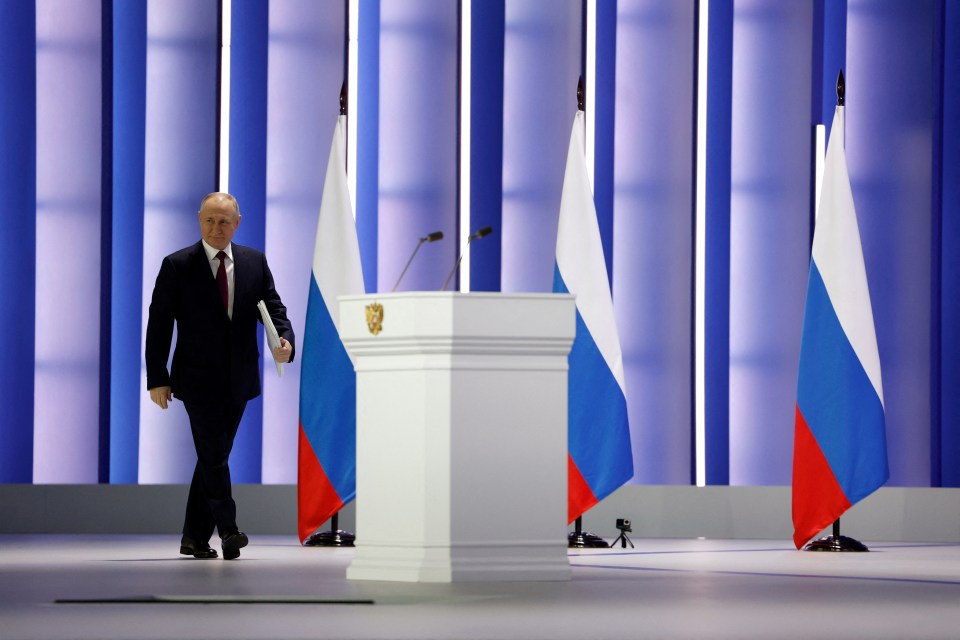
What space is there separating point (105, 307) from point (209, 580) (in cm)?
Answer: 359

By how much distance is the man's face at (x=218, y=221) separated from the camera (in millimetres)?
5109

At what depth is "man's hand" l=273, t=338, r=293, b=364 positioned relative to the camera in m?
4.98

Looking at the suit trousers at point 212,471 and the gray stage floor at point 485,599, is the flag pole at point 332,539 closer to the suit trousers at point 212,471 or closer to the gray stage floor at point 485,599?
the gray stage floor at point 485,599

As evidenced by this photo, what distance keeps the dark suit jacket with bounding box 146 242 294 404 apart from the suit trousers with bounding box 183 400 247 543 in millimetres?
47

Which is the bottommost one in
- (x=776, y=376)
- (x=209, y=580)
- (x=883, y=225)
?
(x=209, y=580)

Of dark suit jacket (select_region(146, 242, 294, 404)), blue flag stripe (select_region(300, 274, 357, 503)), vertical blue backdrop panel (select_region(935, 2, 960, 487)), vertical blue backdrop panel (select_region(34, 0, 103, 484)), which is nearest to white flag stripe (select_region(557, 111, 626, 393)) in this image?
blue flag stripe (select_region(300, 274, 357, 503))

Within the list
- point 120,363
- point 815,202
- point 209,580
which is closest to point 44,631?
point 209,580

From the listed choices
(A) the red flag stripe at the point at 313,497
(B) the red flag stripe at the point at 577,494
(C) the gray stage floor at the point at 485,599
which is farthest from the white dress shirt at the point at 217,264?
(B) the red flag stripe at the point at 577,494

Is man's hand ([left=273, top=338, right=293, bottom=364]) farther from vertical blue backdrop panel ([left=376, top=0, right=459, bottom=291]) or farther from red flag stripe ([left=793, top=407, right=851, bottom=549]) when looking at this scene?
vertical blue backdrop panel ([left=376, top=0, right=459, bottom=291])

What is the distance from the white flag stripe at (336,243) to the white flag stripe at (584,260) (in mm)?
779

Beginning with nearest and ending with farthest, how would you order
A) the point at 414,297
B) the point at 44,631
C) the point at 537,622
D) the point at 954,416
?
the point at 44,631, the point at 537,622, the point at 414,297, the point at 954,416

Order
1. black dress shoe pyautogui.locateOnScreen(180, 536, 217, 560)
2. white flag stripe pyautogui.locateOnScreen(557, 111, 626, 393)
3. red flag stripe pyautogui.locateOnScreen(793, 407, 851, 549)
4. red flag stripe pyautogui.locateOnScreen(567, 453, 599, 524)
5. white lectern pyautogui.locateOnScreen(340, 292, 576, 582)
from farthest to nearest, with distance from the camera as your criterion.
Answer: white flag stripe pyautogui.locateOnScreen(557, 111, 626, 393)
red flag stripe pyautogui.locateOnScreen(567, 453, 599, 524)
red flag stripe pyautogui.locateOnScreen(793, 407, 851, 549)
black dress shoe pyautogui.locateOnScreen(180, 536, 217, 560)
white lectern pyautogui.locateOnScreen(340, 292, 576, 582)

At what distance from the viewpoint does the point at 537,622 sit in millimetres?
3029

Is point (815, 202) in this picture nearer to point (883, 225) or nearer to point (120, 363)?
point (883, 225)
